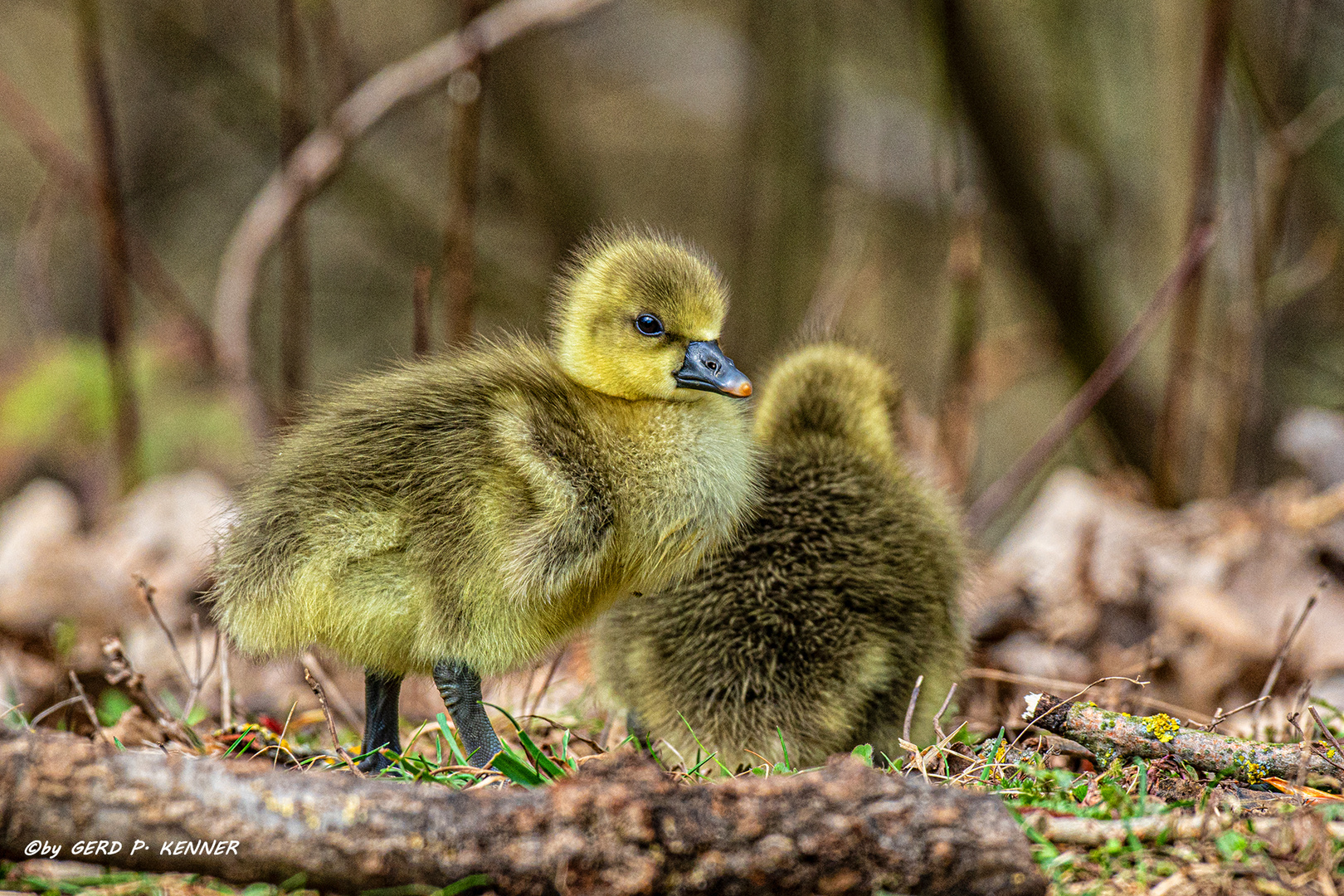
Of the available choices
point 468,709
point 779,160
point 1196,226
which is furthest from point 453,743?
point 779,160

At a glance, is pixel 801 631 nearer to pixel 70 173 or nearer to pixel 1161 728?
pixel 1161 728

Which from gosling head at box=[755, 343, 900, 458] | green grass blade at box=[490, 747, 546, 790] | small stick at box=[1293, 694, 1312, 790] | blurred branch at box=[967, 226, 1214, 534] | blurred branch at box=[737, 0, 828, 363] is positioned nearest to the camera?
small stick at box=[1293, 694, 1312, 790]

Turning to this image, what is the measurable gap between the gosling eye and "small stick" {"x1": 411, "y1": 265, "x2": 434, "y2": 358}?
888 millimetres

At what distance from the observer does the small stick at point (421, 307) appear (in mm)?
3447

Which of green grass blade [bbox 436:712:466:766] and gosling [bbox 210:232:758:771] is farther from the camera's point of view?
green grass blade [bbox 436:712:466:766]

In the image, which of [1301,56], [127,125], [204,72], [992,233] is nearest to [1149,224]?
[992,233]

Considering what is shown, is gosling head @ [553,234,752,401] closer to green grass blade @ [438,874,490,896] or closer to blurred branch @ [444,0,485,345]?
green grass blade @ [438,874,490,896]

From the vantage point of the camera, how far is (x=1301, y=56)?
626 cm

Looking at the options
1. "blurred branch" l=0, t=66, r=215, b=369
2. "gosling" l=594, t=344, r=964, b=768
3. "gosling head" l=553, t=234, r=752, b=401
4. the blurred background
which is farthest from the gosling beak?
"blurred branch" l=0, t=66, r=215, b=369

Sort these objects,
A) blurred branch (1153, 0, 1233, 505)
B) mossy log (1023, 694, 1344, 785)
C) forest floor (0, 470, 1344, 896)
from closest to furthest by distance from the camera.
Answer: forest floor (0, 470, 1344, 896)
mossy log (1023, 694, 1344, 785)
blurred branch (1153, 0, 1233, 505)

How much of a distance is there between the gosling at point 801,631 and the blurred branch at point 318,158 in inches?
112

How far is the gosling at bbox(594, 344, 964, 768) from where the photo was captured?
108 inches

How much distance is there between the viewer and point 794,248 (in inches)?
309

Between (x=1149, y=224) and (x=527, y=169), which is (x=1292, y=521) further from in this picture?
(x=527, y=169)
